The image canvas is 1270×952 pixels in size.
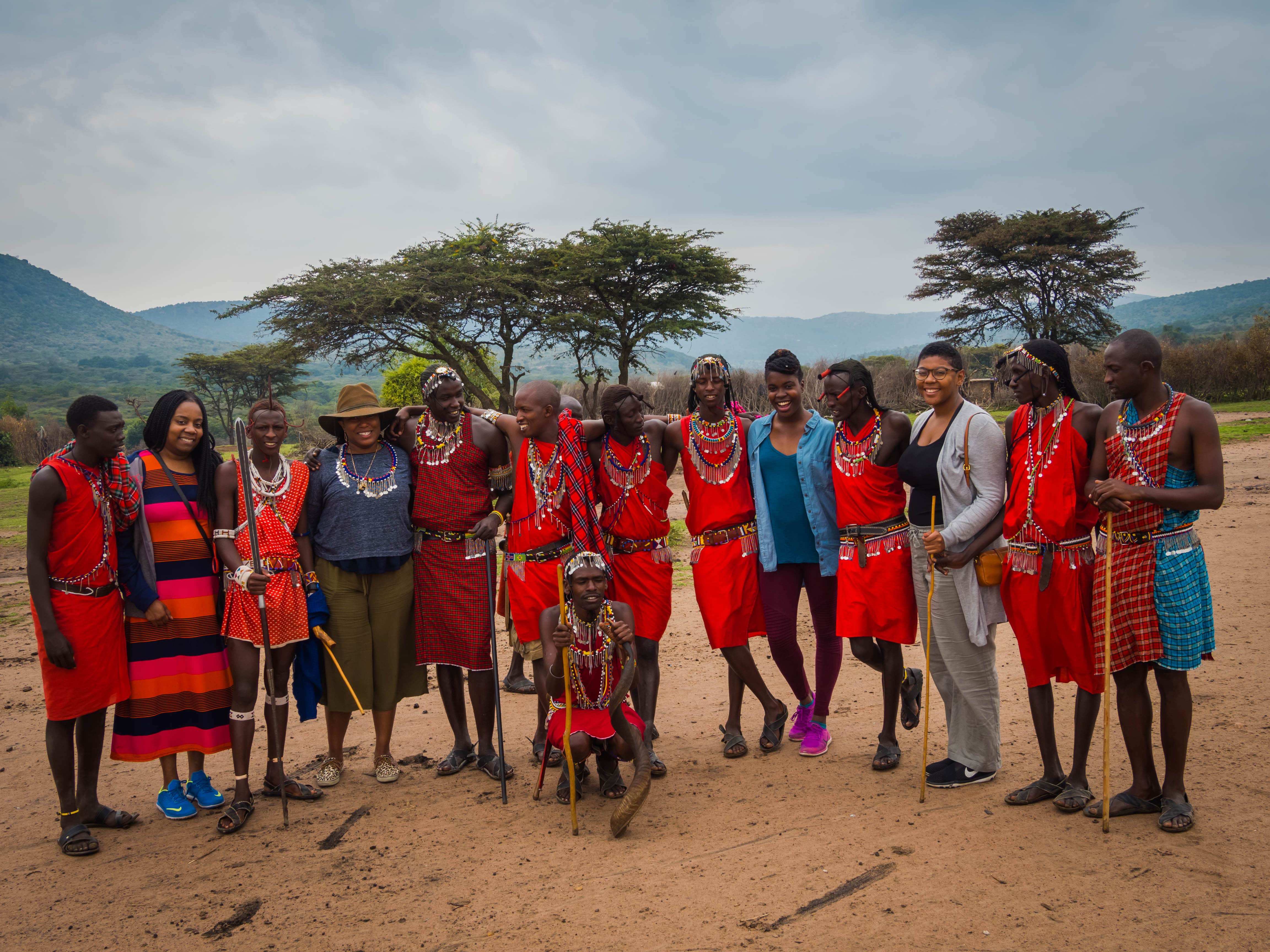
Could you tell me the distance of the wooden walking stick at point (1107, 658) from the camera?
3.54 metres

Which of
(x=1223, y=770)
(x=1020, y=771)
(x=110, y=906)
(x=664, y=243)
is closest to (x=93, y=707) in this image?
(x=110, y=906)

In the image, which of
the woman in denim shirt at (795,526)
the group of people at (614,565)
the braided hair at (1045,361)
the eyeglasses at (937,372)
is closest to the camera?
the group of people at (614,565)

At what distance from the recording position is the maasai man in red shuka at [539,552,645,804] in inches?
160

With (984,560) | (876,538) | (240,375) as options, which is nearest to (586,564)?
(876,538)

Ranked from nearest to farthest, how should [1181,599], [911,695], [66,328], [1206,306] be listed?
[1181,599] < [911,695] < [66,328] < [1206,306]

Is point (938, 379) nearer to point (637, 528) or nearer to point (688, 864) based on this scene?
point (637, 528)

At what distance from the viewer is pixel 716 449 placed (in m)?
4.73

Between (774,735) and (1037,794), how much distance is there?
1.38 m

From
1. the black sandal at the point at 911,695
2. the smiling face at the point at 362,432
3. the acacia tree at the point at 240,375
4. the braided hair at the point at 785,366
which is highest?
the acacia tree at the point at 240,375

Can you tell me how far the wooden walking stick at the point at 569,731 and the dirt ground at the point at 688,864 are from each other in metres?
0.10

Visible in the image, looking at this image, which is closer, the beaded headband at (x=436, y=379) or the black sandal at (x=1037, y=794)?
the black sandal at (x=1037, y=794)

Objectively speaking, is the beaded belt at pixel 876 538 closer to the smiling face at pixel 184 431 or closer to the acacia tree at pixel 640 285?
the smiling face at pixel 184 431

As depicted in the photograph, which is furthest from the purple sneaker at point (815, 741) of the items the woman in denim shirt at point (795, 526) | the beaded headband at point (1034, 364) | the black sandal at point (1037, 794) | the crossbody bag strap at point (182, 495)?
the crossbody bag strap at point (182, 495)

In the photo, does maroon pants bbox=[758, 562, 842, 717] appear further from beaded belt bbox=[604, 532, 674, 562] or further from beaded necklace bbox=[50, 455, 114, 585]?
beaded necklace bbox=[50, 455, 114, 585]
